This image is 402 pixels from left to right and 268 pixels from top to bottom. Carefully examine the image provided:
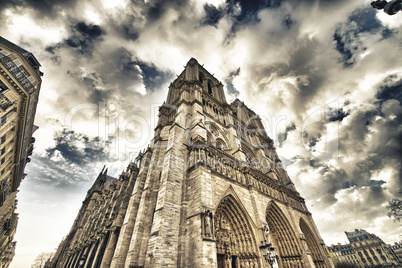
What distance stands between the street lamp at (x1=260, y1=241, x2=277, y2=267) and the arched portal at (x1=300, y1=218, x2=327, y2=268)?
916 cm

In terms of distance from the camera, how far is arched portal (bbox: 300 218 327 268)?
13.7 metres

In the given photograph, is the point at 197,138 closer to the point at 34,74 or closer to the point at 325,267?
the point at 34,74

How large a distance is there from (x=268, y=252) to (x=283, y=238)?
526 centimetres

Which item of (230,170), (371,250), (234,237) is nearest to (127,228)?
(234,237)

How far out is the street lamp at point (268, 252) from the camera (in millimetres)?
7955

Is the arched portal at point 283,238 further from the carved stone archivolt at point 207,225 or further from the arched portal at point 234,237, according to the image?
the carved stone archivolt at point 207,225

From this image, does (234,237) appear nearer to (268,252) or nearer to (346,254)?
(268,252)

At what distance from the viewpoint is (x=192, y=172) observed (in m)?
9.95

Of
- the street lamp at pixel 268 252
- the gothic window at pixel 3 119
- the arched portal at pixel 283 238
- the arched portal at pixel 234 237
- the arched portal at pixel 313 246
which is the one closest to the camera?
the street lamp at pixel 268 252

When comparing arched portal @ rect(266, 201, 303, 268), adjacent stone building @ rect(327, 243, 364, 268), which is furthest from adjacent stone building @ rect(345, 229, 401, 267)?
arched portal @ rect(266, 201, 303, 268)

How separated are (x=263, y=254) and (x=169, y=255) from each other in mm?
5214

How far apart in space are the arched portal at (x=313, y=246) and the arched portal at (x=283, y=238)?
156 inches

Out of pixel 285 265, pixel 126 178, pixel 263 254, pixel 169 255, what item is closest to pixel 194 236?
pixel 169 255

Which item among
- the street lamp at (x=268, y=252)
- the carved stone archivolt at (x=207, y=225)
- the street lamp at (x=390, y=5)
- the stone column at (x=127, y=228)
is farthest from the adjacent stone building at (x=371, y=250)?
the street lamp at (x=390, y=5)
